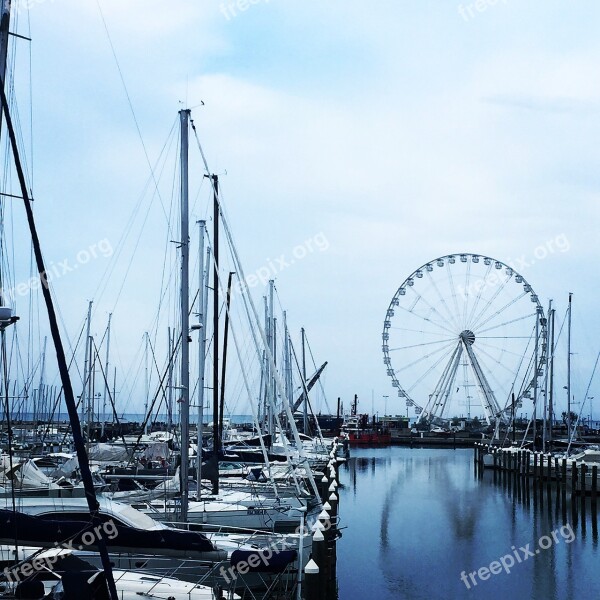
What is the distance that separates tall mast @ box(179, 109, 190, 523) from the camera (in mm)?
19562

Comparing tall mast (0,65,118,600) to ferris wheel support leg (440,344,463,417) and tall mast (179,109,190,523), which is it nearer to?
tall mast (179,109,190,523)

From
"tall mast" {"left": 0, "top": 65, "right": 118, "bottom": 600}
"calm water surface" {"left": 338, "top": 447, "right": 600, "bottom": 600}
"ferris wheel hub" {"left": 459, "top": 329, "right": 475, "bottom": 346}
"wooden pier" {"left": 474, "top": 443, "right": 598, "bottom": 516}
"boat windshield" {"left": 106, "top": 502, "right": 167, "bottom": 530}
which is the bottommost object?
"calm water surface" {"left": 338, "top": 447, "right": 600, "bottom": 600}

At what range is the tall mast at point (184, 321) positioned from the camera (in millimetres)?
19562

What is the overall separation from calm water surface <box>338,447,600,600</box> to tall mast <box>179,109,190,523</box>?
5.20 meters

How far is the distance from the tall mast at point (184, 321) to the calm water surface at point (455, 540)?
17.1 ft

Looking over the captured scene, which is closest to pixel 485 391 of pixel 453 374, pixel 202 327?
pixel 453 374

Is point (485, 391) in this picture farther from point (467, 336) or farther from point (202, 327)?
point (202, 327)

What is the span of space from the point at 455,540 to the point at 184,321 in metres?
A: 14.4

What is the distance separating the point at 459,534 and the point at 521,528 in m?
3.01

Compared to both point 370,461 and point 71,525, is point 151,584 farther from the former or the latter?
point 370,461

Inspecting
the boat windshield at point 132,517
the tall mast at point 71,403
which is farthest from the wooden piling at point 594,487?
the tall mast at point 71,403

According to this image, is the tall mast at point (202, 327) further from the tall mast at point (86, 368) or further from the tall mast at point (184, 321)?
the tall mast at point (86, 368)

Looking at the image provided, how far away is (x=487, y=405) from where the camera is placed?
6306 cm

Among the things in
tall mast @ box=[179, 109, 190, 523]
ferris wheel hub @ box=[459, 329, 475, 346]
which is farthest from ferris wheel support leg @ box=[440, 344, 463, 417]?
tall mast @ box=[179, 109, 190, 523]
